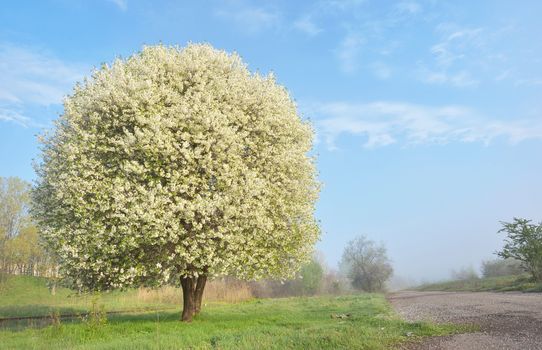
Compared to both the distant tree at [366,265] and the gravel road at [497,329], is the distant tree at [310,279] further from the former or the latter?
the gravel road at [497,329]

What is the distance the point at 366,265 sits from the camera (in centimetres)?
8550

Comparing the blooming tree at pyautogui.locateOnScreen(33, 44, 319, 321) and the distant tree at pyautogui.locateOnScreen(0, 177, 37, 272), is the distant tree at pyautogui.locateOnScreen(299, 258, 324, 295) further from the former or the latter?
the blooming tree at pyautogui.locateOnScreen(33, 44, 319, 321)

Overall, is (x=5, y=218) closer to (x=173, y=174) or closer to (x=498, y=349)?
(x=173, y=174)

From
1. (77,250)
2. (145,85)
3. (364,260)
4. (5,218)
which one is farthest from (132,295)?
(364,260)

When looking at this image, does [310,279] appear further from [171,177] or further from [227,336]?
[227,336]

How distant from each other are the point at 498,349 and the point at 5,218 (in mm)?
84318

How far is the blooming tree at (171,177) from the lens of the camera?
19250 mm

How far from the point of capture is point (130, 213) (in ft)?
60.8

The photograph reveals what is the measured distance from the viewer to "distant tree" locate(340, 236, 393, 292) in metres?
84.3

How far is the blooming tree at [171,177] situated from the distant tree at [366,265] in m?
65.4

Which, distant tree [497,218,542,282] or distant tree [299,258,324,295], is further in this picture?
distant tree [299,258,324,295]

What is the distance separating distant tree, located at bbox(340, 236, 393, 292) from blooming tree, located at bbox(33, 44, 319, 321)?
65.4m

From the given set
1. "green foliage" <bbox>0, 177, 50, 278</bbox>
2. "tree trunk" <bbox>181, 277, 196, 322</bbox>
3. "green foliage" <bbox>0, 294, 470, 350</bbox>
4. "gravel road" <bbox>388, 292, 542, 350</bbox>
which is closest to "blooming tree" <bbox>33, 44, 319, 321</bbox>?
"tree trunk" <bbox>181, 277, 196, 322</bbox>

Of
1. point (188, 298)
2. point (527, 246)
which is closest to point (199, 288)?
point (188, 298)
